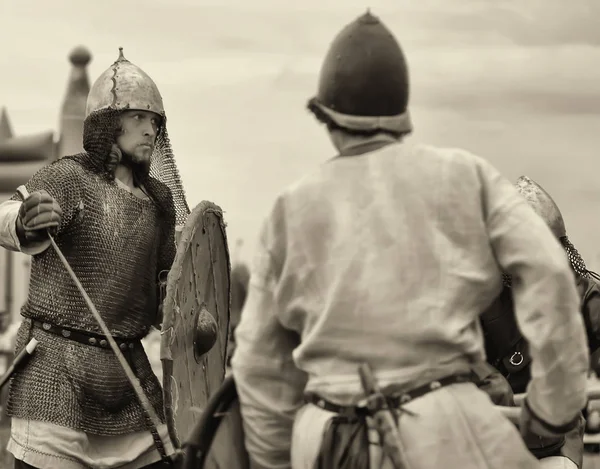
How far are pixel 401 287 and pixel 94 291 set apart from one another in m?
2.07

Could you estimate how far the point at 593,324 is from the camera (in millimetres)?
5844

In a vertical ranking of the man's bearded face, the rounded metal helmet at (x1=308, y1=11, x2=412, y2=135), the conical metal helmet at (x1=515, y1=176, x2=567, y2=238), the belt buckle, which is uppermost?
the rounded metal helmet at (x1=308, y1=11, x2=412, y2=135)

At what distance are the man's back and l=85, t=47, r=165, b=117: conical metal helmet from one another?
6.69 ft

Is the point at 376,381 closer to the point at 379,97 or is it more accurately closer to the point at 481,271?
the point at 481,271

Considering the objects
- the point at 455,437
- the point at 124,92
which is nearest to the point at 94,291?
the point at 124,92

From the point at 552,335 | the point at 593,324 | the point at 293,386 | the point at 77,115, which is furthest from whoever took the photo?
the point at 77,115

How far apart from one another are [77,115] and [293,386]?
32.3ft

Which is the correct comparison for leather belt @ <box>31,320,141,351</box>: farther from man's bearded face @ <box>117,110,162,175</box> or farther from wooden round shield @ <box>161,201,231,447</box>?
man's bearded face @ <box>117,110,162,175</box>

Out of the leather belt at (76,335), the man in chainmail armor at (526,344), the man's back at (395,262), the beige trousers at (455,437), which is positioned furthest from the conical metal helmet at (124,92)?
the beige trousers at (455,437)

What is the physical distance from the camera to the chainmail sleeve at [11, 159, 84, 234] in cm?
545

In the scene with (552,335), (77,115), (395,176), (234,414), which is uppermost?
(395,176)

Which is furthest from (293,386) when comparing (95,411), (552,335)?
(95,411)

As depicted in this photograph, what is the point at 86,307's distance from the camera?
5473 mm

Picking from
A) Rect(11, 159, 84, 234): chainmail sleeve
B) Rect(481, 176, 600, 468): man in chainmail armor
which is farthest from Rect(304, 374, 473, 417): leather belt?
Rect(11, 159, 84, 234): chainmail sleeve
